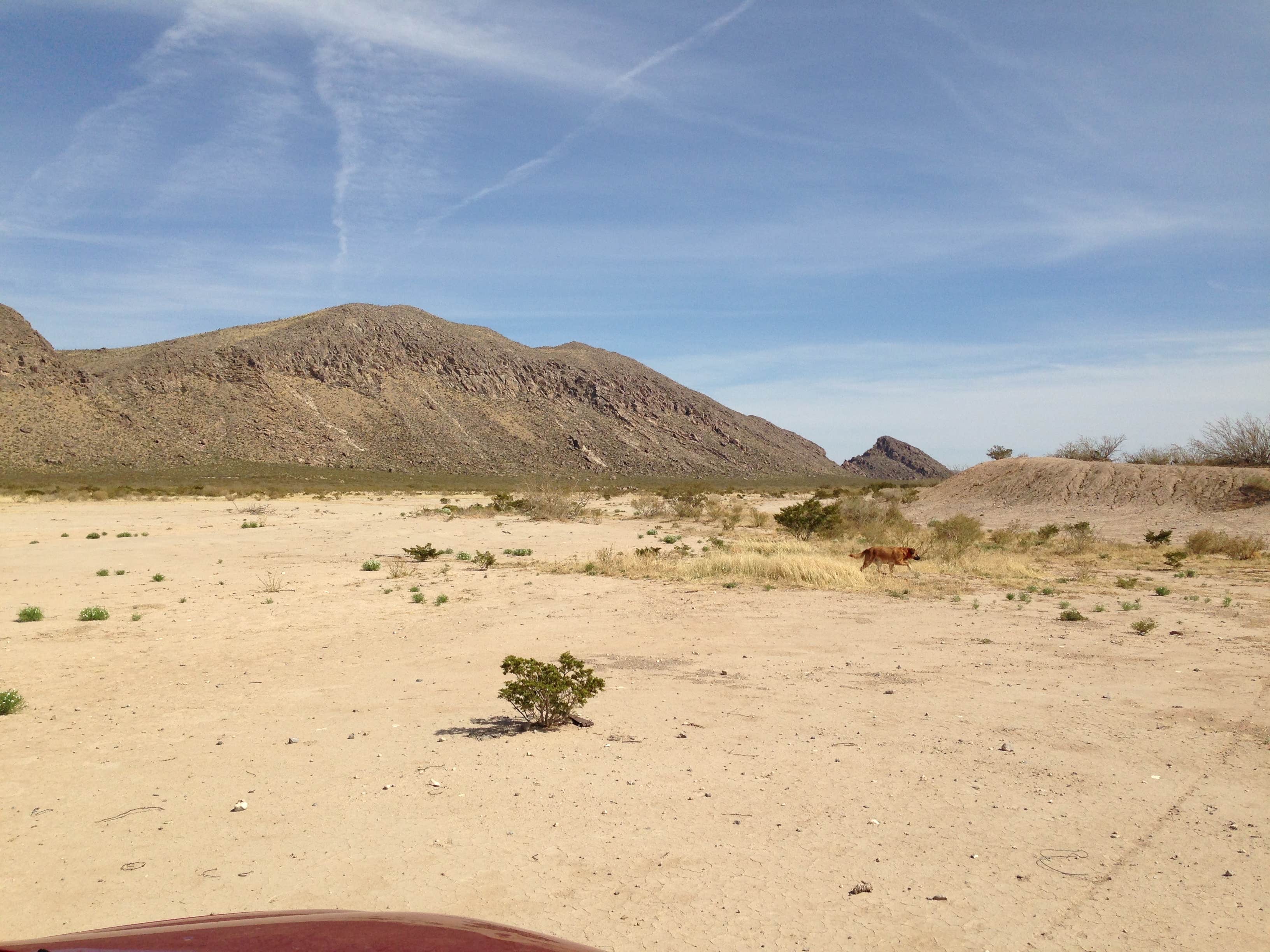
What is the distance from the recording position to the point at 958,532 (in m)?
23.9

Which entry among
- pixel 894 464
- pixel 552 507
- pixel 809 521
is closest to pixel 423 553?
pixel 809 521

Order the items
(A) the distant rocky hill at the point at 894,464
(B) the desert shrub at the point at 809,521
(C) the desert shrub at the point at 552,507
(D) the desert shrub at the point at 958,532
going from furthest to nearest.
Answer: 1. (A) the distant rocky hill at the point at 894,464
2. (C) the desert shrub at the point at 552,507
3. (B) the desert shrub at the point at 809,521
4. (D) the desert shrub at the point at 958,532

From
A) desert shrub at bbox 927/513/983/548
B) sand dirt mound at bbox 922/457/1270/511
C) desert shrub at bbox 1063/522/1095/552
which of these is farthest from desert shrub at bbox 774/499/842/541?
sand dirt mound at bbox 922/457/1270/511

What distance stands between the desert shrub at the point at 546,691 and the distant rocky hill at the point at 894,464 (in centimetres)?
14671

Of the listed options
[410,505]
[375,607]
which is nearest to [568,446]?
[410,505]

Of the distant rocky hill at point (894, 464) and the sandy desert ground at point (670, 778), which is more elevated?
the distant rocky hill at point (894, 464)

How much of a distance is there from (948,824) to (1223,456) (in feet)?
121

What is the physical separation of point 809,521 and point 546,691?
19388 millimetres

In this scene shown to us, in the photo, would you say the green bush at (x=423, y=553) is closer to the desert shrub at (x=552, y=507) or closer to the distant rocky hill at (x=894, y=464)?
the desert shrub at (x=552, y=507)

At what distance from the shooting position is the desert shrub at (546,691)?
735 centimetres

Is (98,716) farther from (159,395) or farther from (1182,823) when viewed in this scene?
(159,395)

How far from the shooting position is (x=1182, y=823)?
5375 millimetres

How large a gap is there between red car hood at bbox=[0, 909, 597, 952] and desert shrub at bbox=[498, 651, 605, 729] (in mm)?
5096

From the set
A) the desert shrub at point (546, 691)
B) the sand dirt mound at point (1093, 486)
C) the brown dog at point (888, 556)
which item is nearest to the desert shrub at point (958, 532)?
the brown dog at point (888, 556)
